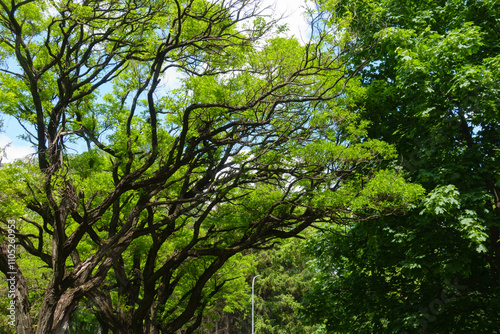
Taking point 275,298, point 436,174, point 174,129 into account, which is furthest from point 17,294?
point 275,298

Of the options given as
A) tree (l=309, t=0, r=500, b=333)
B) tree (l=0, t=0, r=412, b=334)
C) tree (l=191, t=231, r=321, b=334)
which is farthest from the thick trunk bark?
tree (l=191, t=231, r=321, b=334)

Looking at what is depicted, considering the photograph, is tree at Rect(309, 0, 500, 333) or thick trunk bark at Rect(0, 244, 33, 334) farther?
thick trunk bark at Rect(0, 244, 33, 334)

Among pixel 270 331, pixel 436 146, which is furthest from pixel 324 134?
pixel 270 331

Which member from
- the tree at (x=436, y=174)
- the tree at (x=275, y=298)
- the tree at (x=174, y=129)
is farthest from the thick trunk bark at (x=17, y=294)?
the tree at (x=275, y=298)

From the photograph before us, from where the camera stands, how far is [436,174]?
918cm

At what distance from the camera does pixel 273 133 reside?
11195 millimetres

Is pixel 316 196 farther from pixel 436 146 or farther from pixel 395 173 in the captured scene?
pixel 436 146

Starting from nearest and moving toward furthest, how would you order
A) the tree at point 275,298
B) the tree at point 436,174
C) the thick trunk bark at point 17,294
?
the tree at point 436,174 < the thick trunk bark at point 17,294 < the tree at point 275,298

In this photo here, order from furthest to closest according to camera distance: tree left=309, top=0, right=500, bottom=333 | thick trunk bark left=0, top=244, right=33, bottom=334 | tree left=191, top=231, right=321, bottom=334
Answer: tree left=191, top=231, right=321, bottom=334 → thick trunk bark left=0, top=244, right=33, bottom=334 → tree left=309, top=0, right=500, bottom=333

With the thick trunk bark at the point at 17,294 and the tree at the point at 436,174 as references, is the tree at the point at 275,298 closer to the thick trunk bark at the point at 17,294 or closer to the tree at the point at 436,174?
the tree at the point at 436,174

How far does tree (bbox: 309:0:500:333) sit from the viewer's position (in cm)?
852

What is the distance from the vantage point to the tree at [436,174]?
27.9 ft

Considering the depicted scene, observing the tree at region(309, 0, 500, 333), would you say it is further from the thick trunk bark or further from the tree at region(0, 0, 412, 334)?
the thick trunk bark

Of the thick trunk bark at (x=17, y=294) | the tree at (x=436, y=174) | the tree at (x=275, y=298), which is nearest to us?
the tree at (x=436, y=174)
